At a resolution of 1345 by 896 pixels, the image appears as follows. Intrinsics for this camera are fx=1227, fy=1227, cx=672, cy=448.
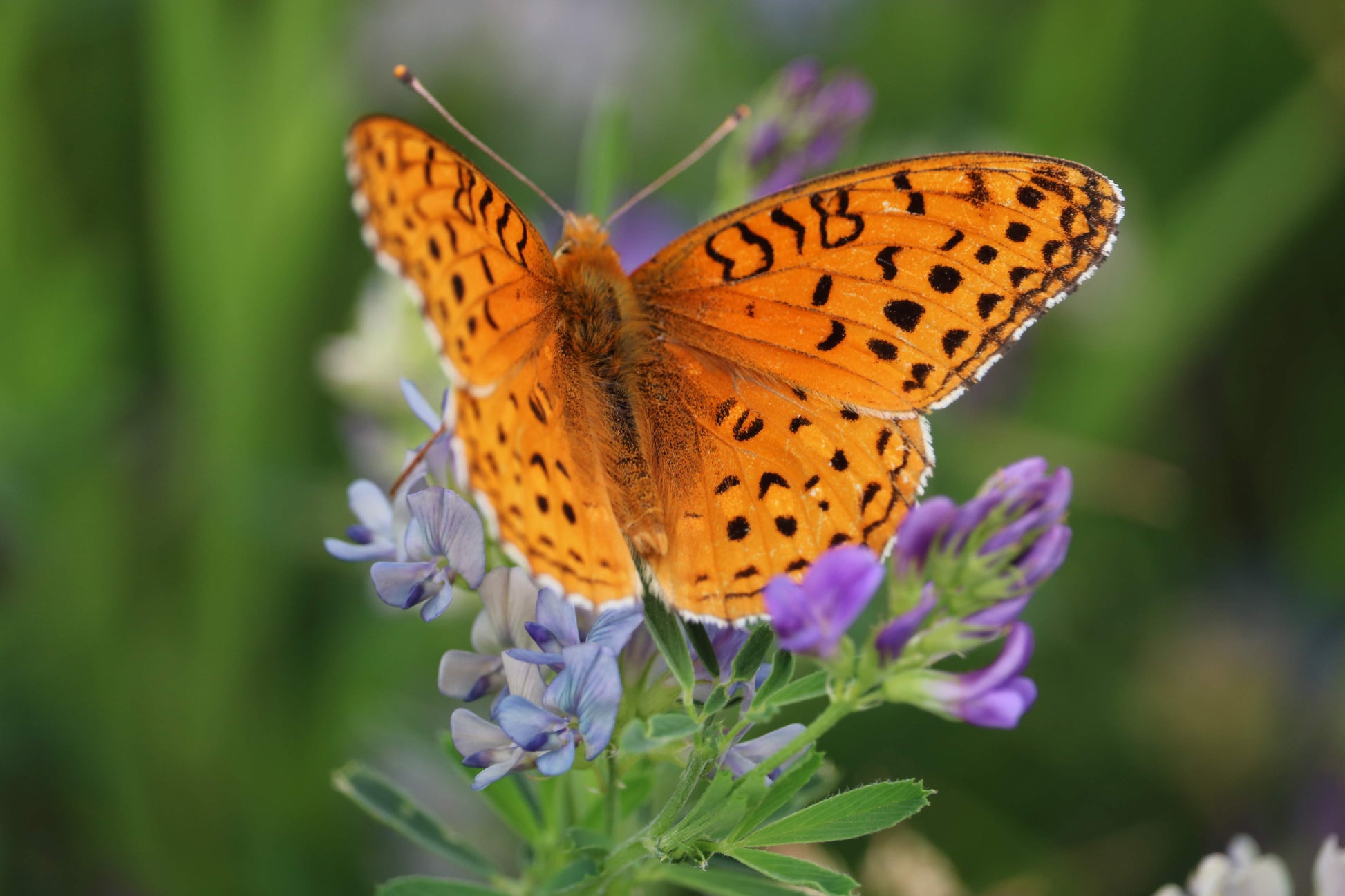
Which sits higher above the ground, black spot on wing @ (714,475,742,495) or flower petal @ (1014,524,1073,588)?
black spot on wing @ (714,475,742,495)

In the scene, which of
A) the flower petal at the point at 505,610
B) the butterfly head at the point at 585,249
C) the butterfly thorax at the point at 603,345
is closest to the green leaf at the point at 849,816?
the flower petal at the point at 505,610

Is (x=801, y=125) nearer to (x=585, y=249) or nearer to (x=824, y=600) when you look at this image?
(x=585, y=249)

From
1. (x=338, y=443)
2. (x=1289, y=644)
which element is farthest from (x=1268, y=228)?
(x=338, y=443)

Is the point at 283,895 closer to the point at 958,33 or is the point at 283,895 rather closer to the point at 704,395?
the point at 704,395

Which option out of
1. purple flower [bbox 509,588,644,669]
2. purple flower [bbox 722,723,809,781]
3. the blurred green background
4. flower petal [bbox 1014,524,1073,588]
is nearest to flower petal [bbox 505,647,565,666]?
purple flower [bbox 509,588,644,669]

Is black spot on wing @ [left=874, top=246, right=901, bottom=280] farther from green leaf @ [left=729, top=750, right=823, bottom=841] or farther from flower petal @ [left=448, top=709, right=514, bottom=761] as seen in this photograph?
flower petal @ [left=448, top=709, right=514, bottom=761]

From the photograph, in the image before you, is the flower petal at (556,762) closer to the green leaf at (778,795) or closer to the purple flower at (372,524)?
the green leaf at (778,795)

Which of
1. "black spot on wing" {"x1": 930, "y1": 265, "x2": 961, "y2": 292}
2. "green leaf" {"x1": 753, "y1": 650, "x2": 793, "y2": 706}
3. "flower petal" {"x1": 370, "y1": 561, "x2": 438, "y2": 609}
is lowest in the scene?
"green leaf" {"x1": 753, "y1": 650, "x2": 793, "y2": 706}
